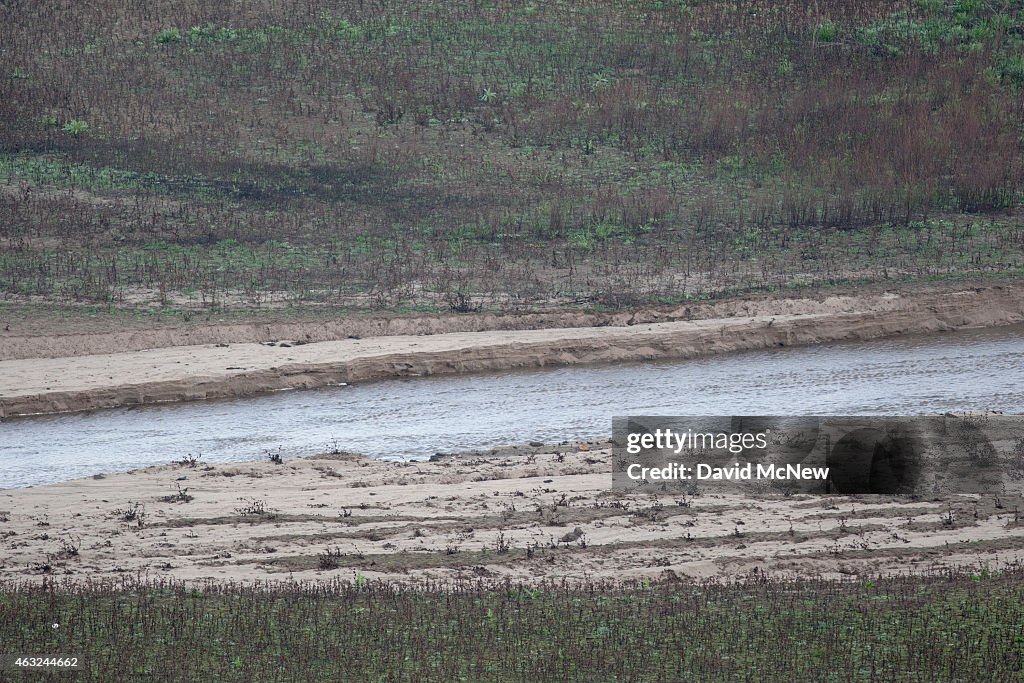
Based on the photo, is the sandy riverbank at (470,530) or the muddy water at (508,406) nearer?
the sandy riverbank at (470,530)

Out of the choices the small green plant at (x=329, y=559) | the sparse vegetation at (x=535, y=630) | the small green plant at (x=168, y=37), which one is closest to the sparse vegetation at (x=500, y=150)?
the small green plant at (x=168, y=37)

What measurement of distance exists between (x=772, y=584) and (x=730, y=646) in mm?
1630

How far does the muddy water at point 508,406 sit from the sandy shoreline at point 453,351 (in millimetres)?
285

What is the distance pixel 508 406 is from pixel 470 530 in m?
6.25

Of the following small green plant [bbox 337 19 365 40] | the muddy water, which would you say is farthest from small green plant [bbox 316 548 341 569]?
small green plant [bbox 337 19 365 40]

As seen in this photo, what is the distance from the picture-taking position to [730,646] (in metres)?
9.44

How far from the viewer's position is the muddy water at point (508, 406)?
16969 mm

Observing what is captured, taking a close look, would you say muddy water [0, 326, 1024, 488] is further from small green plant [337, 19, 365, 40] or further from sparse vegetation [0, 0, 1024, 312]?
small green plant [337, 19, 365, 40]

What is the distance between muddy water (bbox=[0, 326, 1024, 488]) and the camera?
1697 cm

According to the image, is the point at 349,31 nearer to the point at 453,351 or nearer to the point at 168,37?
the point at 168,37

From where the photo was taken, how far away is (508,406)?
19.0 meters

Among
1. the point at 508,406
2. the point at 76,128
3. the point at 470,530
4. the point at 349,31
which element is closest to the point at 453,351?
the point at 508,406

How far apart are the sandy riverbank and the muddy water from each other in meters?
1.98

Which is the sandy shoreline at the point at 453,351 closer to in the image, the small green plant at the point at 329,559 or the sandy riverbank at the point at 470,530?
the sandy riverbank at the point at 470,530
